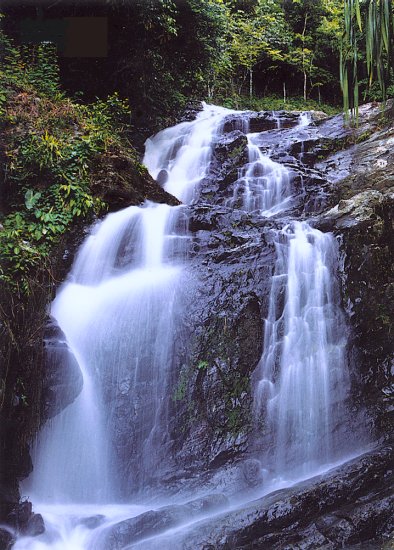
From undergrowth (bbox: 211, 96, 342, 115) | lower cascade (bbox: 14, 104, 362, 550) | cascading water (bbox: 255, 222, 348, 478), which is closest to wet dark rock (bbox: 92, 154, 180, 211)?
lower cascade (bbox: 14, 104, 362, 550)

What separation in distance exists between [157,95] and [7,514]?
9.29 meters

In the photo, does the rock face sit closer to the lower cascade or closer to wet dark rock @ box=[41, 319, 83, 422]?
the lower cascade

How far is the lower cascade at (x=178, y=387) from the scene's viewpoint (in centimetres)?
458

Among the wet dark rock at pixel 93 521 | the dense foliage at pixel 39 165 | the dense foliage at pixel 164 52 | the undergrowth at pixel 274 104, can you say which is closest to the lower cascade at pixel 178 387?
the wet dark rock at pixel 93 521

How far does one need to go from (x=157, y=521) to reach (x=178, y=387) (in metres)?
1.37

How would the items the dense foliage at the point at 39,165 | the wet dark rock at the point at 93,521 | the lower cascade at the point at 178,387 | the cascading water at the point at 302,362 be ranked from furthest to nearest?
the dense foliage at the point at 39,165, the cascading water at the point at 302,362, the lower cascade at the point at 178,387, the wet dark rock at the point at 93,521

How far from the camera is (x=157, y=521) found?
→ 163 inches

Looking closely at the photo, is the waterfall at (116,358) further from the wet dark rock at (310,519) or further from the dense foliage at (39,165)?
the wet dark rock at (310,519)

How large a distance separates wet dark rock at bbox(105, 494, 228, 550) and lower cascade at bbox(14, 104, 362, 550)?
11 millimetres

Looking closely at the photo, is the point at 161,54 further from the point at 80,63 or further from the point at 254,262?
the point at 254,262

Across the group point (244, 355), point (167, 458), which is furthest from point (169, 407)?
point (244, 355)

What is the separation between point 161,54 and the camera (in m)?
10.2

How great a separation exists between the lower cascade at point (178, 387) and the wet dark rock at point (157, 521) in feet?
0.04

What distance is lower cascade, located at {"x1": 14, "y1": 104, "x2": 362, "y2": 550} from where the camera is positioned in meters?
4.58
